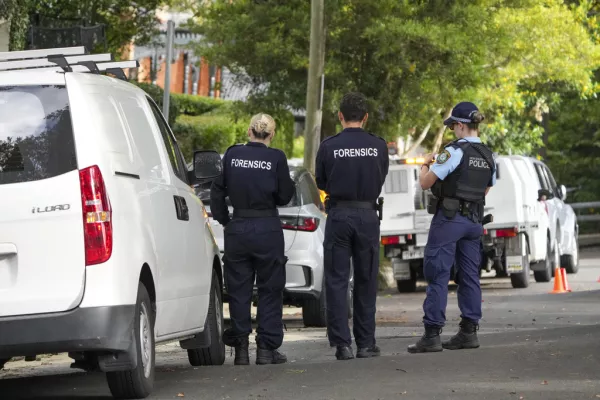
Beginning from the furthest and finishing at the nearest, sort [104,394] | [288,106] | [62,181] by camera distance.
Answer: [288,106], [104,394], [62,181]

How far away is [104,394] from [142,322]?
2.60 feet

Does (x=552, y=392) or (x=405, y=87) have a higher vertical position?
(x=405, y=87)

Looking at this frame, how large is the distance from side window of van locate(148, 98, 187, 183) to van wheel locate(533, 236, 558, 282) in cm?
1367

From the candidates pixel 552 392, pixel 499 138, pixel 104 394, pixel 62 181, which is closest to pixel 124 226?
pixel 62 181

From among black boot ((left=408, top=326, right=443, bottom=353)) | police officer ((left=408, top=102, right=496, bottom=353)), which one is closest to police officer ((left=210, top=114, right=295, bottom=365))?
black boot ((left=408, top=326, right=443, bottom=353))

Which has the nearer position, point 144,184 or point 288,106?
point 144,184

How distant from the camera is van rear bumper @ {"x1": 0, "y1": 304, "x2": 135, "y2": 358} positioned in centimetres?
761

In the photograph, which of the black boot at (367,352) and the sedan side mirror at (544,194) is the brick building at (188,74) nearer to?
the sedan side mirror at (544,194)

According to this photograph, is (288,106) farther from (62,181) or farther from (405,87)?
(62,181)

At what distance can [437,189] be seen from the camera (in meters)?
11.4

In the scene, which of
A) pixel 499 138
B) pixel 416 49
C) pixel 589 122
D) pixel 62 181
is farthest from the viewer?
pixel 589 122

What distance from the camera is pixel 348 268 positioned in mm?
11078

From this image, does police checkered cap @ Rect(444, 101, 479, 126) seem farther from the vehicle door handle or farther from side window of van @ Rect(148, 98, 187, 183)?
the vehicle door handle

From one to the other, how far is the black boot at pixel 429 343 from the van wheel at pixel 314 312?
337 cm
